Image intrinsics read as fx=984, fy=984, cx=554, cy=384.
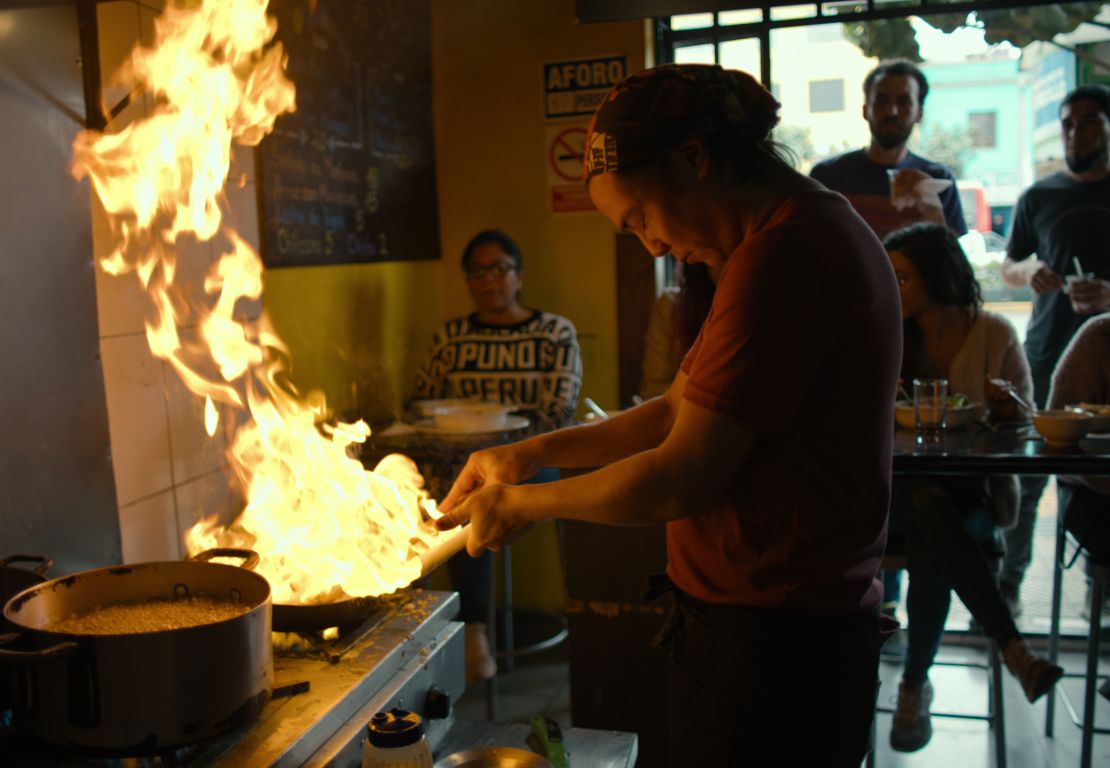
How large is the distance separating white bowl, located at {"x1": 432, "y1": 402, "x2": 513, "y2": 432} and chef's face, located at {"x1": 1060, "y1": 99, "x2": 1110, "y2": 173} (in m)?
2.93

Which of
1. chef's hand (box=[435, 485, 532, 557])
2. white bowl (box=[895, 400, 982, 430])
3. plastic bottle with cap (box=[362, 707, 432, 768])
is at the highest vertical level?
chef's hand (box=[435, 485, 532, 557])

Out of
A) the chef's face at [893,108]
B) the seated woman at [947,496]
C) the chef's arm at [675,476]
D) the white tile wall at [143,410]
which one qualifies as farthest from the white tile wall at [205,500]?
the chef's face at [893,108]

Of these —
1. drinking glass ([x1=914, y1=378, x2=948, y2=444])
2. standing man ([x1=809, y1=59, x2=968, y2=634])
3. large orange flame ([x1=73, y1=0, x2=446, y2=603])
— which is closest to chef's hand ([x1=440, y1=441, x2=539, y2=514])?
large orange flame ([x1=73, y1=0, x2=446, y2=603])

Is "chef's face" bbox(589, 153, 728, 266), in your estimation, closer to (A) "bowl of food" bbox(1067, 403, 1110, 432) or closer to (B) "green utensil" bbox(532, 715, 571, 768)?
(B) "green utensil" bbox(532, 715, 571, 768)

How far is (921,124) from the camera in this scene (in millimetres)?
4828

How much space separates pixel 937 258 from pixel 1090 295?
1.06 metres

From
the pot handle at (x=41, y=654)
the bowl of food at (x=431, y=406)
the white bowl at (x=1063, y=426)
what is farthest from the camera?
the bowl of food at (x=431, y=406)

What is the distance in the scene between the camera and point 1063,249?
462 cm

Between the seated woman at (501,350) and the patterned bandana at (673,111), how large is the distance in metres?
2.78

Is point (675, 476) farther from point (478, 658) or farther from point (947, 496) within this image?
point (478, 658)

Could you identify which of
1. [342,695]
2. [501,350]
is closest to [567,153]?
[501,350]

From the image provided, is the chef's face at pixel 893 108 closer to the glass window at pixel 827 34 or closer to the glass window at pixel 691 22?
the glass window at pixel 827 34

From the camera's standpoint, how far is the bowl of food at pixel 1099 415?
10.5ft

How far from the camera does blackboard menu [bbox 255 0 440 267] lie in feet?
12.1
